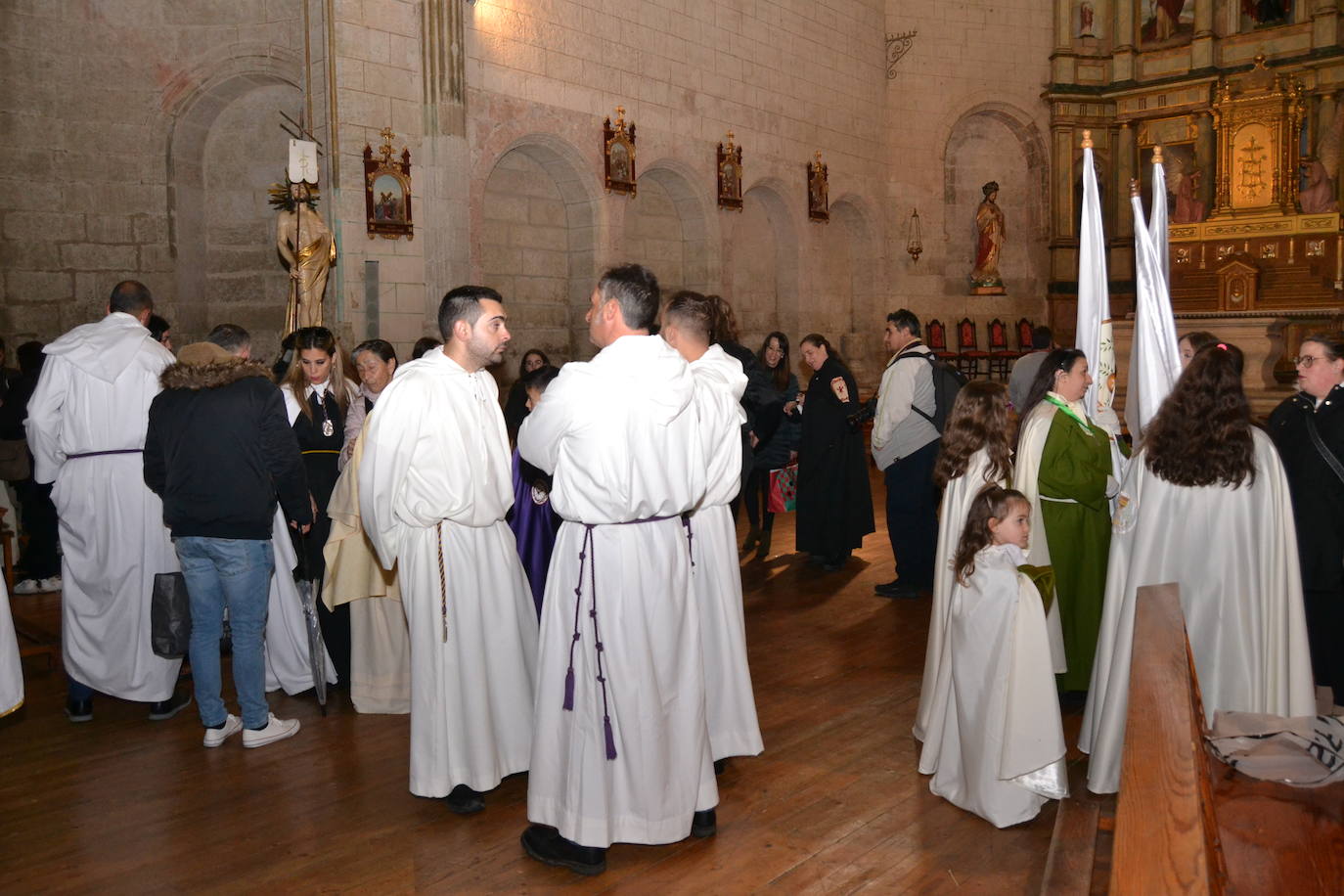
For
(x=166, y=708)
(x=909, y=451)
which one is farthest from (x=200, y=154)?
(x=909, y=451)

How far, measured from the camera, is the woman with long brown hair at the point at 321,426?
16.3 feet

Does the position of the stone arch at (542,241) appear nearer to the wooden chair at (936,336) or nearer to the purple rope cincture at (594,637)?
the wooden chair at (936,336)

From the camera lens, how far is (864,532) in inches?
289

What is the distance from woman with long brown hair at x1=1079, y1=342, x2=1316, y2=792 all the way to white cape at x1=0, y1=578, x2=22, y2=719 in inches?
132

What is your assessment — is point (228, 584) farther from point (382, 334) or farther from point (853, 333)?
point (853, 333)

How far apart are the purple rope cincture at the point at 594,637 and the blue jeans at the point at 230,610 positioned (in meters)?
1.70

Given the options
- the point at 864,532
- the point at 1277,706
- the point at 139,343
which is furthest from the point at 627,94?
the point at 1277,706

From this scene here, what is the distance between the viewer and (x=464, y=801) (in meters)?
3.68

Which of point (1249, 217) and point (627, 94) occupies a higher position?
point (627, 94)

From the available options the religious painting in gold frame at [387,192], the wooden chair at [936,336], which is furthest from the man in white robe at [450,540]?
the wooden chair at [936,336]

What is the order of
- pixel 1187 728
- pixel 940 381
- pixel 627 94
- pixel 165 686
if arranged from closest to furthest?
pixel 1187 728 < pixel 165 686 < pixel 940 381 < pixel 627 94

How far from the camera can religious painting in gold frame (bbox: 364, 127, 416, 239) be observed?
30.8 feet

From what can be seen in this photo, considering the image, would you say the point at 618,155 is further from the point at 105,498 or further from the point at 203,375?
the point at 203,375

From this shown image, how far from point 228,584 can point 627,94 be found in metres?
9.09
